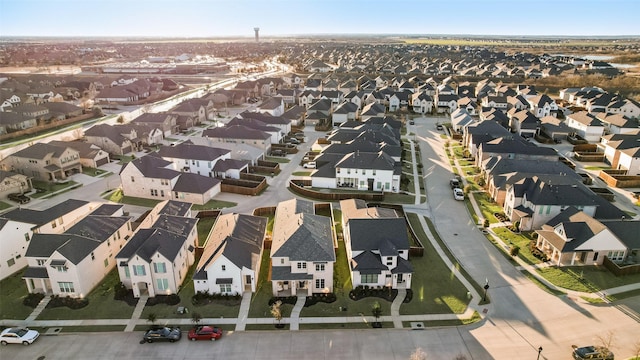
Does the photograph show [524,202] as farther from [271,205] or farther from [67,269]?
[67,269]

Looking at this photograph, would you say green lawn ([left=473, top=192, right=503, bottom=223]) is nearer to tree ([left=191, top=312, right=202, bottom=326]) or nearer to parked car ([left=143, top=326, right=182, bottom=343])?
tree ([left=191, top=312, right=202, bottom=326])

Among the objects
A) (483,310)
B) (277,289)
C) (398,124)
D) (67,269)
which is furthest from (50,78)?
(483,310)

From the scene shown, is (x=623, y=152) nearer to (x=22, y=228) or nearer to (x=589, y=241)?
(x=589, y=241)

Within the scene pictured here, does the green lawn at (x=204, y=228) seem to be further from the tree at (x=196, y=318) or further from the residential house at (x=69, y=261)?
the tree at (x=196, y=318)

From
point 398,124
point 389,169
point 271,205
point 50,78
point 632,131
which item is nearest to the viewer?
point 271,205

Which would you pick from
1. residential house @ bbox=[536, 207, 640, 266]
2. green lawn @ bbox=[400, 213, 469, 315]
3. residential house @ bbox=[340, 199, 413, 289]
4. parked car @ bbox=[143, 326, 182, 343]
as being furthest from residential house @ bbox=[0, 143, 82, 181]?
residential house @ bbox=[536, 207, 640, 266]

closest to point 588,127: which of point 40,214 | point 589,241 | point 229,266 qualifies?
point 589,241
